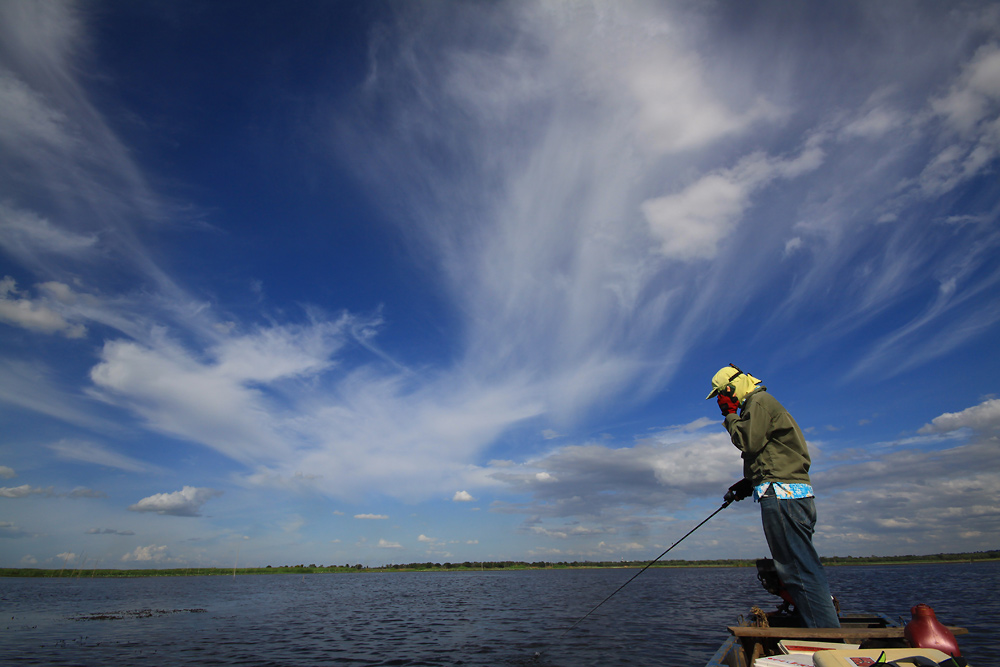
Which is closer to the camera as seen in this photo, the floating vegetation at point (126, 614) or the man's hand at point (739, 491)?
the man's hand at point (739, 491)

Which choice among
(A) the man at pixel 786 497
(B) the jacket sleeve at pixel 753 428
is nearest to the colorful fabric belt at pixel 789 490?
(A) the man at pixel 786 497

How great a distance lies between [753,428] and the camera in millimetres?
6961

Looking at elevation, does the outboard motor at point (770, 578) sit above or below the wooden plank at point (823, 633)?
above

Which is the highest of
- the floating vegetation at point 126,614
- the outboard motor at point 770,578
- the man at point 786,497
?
the man at point 786,497

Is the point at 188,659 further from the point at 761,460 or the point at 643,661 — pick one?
the point at 761,460

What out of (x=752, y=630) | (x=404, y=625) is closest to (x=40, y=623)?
(x=404, y=625)

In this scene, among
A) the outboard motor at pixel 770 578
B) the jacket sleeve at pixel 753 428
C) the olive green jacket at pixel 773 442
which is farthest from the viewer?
the outboard motor at pixel 770 578

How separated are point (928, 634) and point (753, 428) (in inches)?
117

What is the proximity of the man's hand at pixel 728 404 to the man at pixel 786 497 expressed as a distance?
0.34 metres

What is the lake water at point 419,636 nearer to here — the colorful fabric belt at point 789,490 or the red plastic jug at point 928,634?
the red plastic jug at point 928,634

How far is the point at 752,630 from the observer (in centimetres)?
647

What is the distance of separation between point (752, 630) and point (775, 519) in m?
1.51

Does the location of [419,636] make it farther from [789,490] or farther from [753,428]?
[753,428]

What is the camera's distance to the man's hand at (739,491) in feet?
26.3
